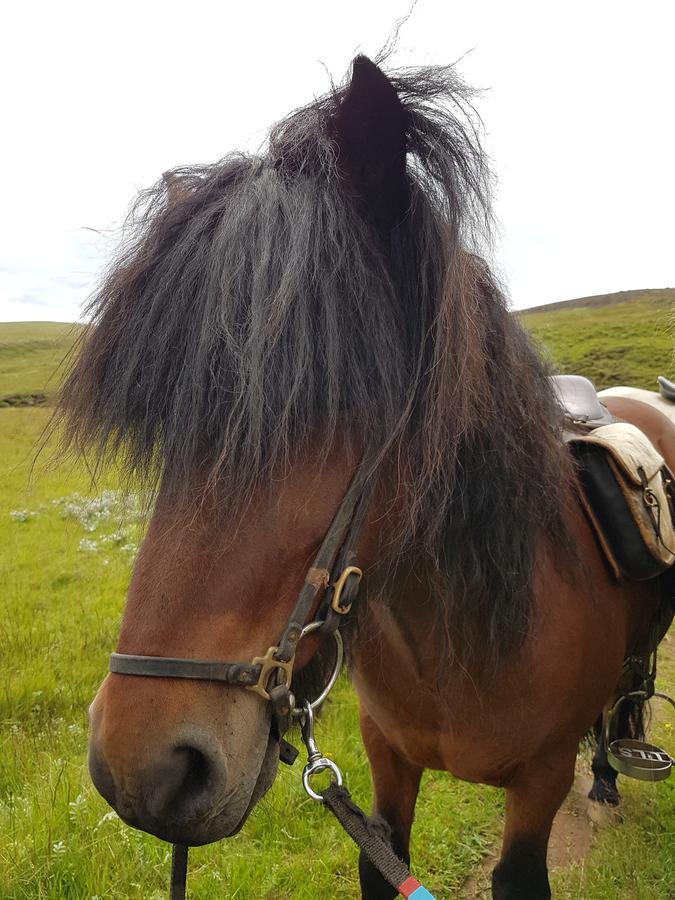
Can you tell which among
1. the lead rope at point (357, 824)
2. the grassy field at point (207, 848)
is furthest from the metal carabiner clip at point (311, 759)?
the grassy field at point (207, 848)

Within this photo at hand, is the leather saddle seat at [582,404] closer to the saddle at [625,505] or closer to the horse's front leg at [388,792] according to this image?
the saddle at [625,505]

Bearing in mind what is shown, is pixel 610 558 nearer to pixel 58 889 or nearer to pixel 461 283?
pixel 461 283

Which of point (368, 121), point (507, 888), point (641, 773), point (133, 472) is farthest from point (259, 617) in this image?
point (641, 773)

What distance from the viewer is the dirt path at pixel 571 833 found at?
2963 mm

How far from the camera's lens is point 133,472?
4.81 ft

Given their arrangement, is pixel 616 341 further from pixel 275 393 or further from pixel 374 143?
pixel 275 393

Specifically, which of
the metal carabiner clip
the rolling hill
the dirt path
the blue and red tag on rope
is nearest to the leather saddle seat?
the metal carabiner clip

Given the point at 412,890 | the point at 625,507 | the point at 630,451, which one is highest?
the point at 630,451

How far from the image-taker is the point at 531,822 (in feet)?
6.71

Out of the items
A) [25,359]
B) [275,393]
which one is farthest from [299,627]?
[25,359]

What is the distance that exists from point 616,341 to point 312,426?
41336 millimetres

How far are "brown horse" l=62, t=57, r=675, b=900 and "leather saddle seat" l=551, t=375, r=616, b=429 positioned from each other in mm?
995

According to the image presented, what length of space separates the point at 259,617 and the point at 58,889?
7.72ft

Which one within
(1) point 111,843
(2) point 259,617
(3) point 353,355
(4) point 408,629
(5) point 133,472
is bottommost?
(1) point 111,843
